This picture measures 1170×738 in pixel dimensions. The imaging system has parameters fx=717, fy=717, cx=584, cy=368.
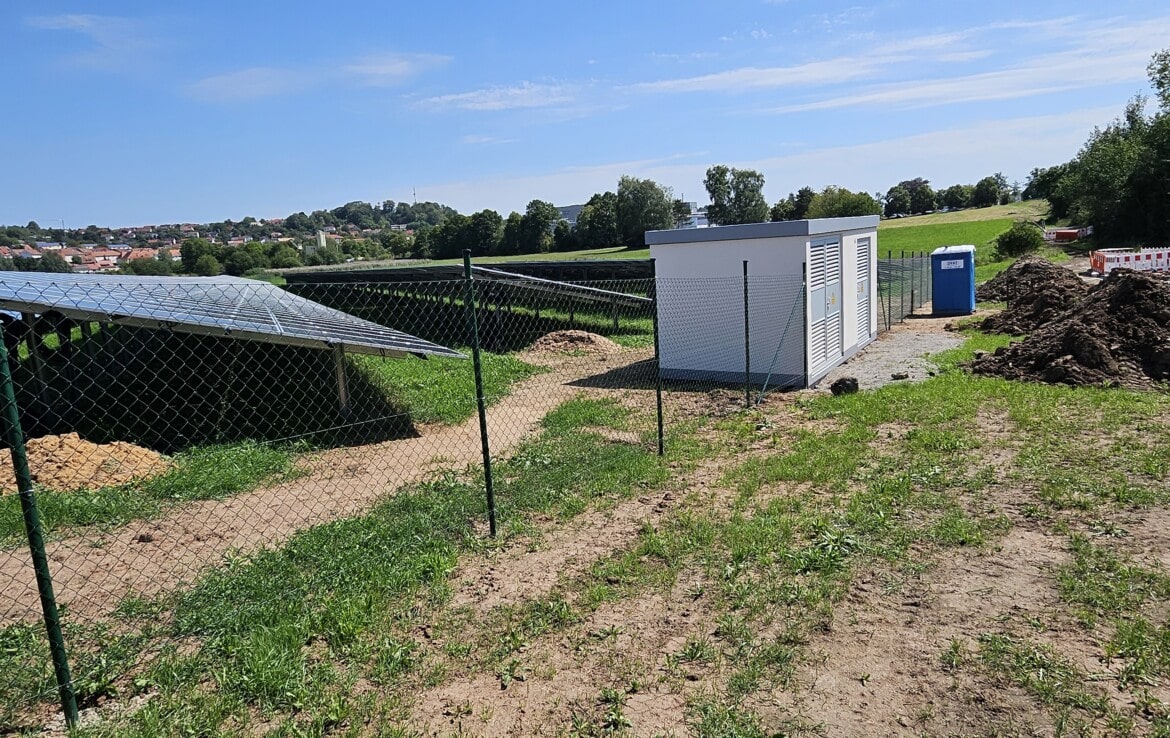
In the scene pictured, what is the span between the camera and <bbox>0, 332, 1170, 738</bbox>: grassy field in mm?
3555

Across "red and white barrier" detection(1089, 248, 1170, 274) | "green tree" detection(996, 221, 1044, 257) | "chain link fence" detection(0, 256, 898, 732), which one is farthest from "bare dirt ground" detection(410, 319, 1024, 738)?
"green tree" detection(996, 221, 1044, 257)

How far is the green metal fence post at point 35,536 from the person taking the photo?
329cm

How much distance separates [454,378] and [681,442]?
635 centimetres

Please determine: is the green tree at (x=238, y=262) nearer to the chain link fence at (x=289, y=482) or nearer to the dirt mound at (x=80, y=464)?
the chain link fence at (x=289, y=482)

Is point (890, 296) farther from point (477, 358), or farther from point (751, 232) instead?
point (477, 358)

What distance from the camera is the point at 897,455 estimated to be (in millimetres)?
7762

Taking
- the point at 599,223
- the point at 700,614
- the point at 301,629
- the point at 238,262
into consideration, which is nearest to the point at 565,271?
the point at 700,614

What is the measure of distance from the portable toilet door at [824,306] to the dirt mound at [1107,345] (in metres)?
2.43

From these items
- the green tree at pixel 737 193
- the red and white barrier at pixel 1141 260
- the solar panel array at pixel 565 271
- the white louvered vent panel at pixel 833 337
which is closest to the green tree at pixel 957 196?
the green tree at pixel 737 193

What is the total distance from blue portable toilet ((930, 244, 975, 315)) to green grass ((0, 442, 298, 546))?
19.4 m

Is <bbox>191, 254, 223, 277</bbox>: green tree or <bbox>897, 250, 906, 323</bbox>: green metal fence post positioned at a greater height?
<bbox>191, 254, 223, 277</bbox>: green tree

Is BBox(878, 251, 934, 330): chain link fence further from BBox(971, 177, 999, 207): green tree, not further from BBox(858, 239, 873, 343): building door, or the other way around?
BBox(971, 177, 999, 207): green tree

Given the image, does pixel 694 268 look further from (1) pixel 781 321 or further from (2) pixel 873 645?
(2) pixel 873 645

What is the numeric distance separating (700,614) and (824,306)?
378 inches
